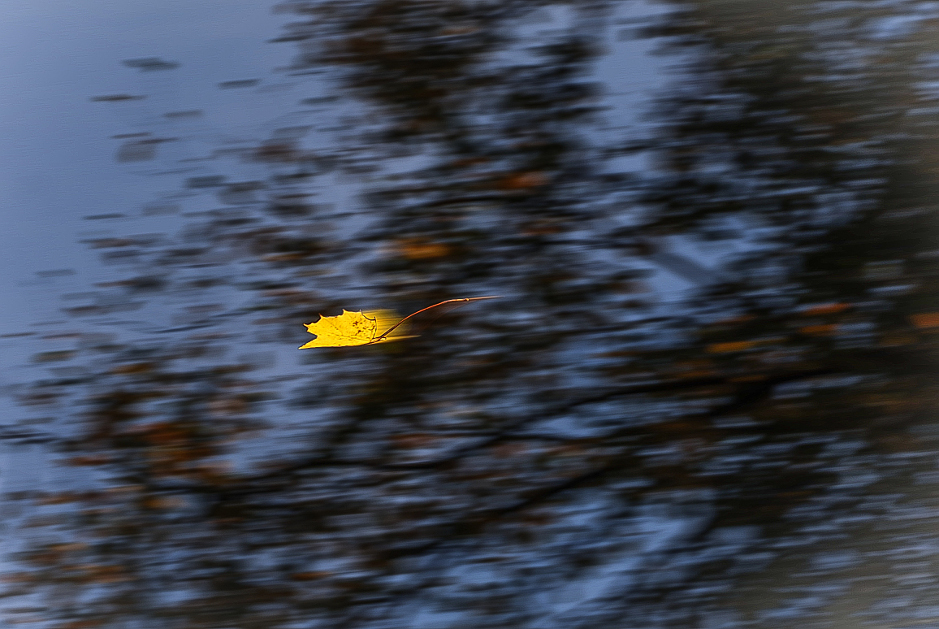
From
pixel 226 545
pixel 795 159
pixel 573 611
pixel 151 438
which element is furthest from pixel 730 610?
pixel 151 438

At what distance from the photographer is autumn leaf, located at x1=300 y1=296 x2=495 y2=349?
300 cm

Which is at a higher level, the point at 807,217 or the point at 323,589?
the point at 807,217

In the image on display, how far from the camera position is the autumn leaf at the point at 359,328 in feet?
9.84

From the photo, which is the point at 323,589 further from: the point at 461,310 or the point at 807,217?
the point at 807,217

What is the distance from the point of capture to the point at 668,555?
302cm

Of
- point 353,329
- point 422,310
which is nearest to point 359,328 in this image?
point 353,329

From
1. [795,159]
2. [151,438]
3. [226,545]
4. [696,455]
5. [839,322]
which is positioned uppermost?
[795,159]

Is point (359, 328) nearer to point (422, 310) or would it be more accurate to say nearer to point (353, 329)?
point (353, 329)

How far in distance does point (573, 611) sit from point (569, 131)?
1999 millimetres

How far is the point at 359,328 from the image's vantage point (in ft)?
9.94

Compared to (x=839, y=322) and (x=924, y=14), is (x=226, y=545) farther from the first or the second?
(x=924, y=14)

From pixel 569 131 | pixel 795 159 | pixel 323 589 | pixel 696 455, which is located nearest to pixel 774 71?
pixel 795 159

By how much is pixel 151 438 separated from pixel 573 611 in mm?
1901

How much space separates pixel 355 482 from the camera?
3.03 metres
